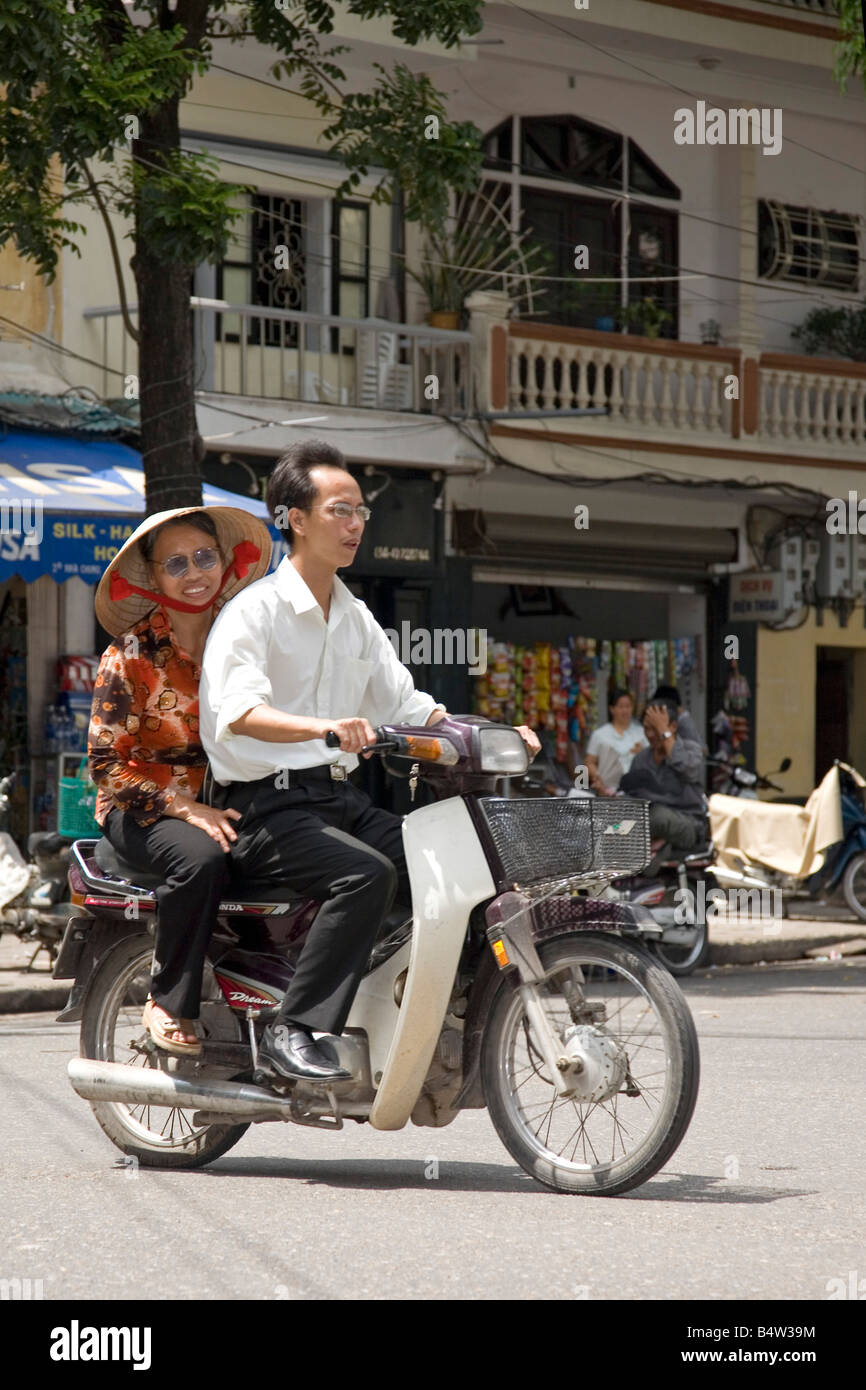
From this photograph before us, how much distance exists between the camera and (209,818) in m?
5.21

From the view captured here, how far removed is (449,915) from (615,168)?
1664 cm

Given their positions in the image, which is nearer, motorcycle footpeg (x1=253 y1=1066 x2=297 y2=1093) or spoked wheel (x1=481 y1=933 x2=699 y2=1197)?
spoked wheel (x1=481 y1=933 x2=699 y2=1197)

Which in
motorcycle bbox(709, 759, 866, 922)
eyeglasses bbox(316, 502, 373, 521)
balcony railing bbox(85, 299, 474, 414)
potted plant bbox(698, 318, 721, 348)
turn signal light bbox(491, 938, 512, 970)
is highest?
potted plant bbox(698, 318, 721, 348)

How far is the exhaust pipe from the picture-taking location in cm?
512

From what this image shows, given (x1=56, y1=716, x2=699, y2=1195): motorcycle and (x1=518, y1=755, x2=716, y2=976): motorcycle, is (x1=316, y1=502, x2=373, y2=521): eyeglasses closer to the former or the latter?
(x1=56, y1=716, x2=699, y2=1195): motorcycle

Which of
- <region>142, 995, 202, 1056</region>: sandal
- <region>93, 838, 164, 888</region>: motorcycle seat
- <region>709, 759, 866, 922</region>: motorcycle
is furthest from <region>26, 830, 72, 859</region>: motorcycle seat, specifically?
<region>142, 995, 202, 1056</region>: sandal

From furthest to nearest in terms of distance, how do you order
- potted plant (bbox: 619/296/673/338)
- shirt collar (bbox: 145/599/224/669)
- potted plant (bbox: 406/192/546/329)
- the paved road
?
1. potted plant (bbox: 619/296/673/338)
2. potted plant (bbox: 406/192/546/329)
3. shirt collar (bbox: 145/599/224/669)
4. the paved road

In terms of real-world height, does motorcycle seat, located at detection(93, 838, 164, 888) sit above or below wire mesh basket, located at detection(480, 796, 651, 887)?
below

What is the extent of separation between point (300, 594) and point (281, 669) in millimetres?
203

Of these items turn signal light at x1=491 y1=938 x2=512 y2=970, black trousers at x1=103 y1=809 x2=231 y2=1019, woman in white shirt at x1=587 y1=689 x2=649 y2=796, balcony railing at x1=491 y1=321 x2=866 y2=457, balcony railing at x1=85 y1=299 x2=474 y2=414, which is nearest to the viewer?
turn signal light at x1=491 y1=938 x2=512 y2=970

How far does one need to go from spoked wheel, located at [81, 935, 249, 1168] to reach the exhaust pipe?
0.25 feet

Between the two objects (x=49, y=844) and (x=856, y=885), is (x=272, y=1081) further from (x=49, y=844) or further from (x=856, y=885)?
(x=856, y=885)

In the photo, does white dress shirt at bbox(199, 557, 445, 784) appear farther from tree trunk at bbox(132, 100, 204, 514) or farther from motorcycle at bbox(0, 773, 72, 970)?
tree trunk at bbox(132, 100, 204, 514)

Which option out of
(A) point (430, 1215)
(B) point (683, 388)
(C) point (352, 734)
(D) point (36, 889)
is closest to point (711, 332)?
(B) point (683, 388)
